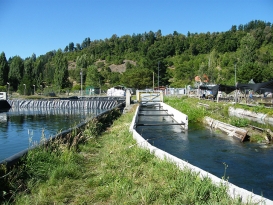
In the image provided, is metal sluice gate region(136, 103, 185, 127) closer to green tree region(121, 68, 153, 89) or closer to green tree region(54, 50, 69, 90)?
green tree region(121, 68, 153, 89)

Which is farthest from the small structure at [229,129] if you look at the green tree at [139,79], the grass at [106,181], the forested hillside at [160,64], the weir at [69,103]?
the green tree at [139,79]

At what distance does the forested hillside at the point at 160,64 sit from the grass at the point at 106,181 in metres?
43.1

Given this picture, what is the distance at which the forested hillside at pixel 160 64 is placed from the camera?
243 feet

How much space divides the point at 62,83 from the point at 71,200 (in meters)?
77.9

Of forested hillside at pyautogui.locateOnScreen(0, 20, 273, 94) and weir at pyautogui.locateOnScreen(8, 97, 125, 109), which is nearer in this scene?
weir at pyautogui.locateOnScreen(8, 97, 125, 109)

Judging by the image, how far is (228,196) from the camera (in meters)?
4.72

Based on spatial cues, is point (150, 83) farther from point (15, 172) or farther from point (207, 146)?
point (15, 172)

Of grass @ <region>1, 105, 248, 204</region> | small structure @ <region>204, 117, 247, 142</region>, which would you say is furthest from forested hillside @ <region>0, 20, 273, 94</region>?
grass @ <region>1, 105, 248, 204</region>

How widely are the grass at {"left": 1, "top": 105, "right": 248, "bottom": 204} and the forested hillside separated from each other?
43076 mm

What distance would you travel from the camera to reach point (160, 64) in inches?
3123

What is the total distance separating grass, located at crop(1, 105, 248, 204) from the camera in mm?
4863

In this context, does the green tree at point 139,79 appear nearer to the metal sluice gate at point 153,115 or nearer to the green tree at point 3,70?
the green tree at point 3,70

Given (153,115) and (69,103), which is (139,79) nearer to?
(69,103)

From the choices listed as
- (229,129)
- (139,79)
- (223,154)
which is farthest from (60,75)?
(223,154)
